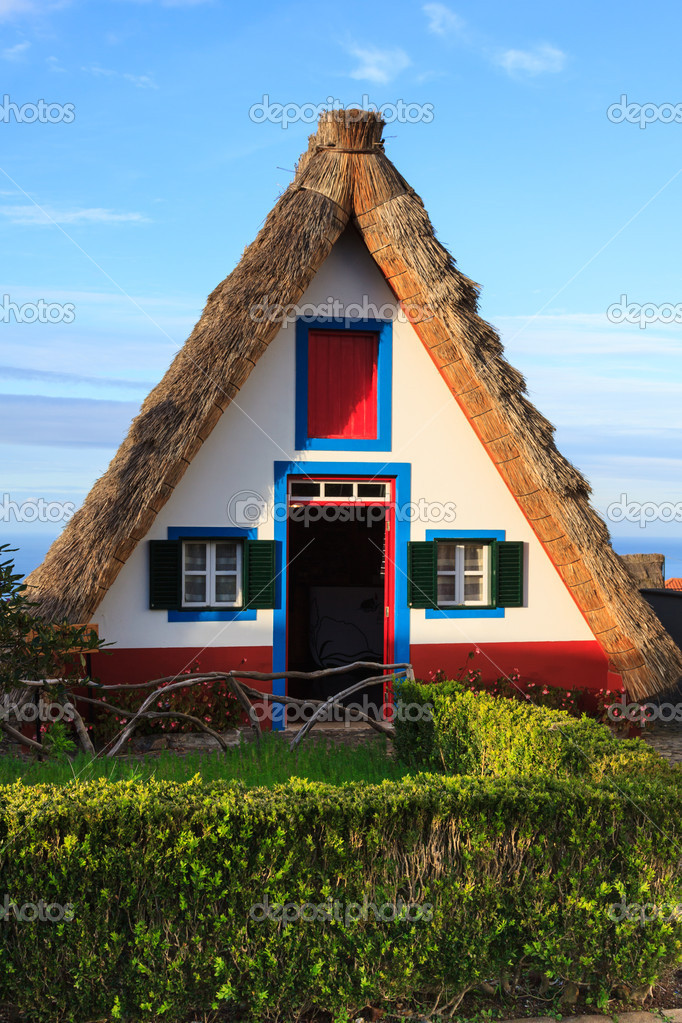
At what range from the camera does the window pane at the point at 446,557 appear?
11.9 metres

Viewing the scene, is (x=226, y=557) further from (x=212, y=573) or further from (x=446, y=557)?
(x=446, y=557)

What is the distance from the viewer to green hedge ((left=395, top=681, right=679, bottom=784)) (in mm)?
6105

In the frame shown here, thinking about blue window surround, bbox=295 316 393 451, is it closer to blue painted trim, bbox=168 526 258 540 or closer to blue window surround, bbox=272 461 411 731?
blue window surround, bbox=272 461 411 731

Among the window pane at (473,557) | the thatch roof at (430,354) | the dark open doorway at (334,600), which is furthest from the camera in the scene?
the dark open doorway at (334,600)

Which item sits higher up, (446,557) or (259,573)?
(446,557)

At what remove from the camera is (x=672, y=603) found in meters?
15.5

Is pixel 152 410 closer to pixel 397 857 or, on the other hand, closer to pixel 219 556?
pixel 219 556

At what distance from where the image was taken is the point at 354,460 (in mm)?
Result: 11578

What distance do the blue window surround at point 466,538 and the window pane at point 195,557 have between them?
2.93 metres

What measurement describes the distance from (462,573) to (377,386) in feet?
9.00
